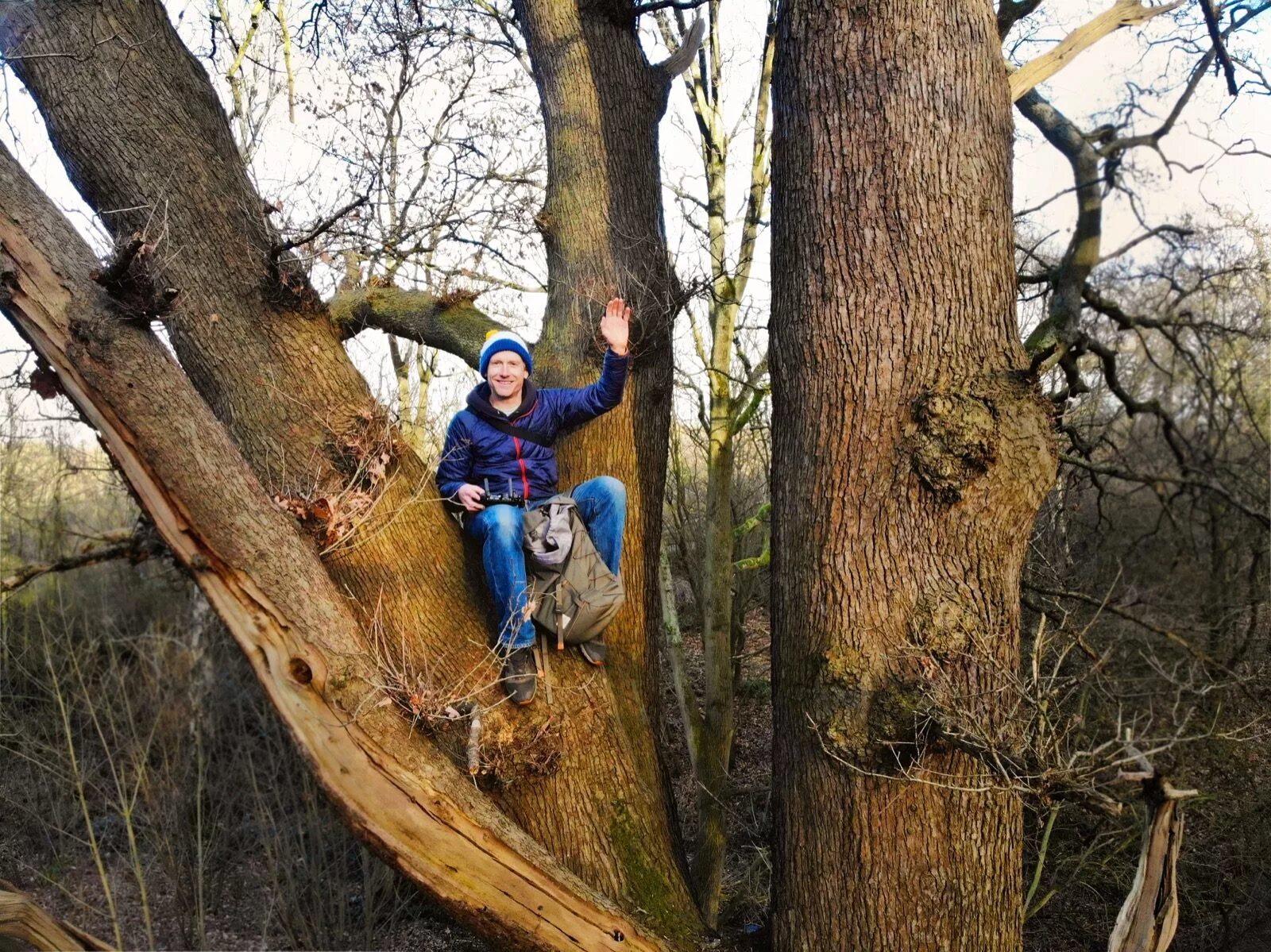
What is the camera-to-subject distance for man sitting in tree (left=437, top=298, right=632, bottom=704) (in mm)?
3637

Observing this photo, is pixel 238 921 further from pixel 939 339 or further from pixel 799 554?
pixel 939 339

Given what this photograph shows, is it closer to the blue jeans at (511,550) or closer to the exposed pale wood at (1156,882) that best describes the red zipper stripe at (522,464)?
the blue jeans at (511,550)

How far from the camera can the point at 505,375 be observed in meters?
3.82

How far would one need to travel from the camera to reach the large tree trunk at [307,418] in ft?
11.1

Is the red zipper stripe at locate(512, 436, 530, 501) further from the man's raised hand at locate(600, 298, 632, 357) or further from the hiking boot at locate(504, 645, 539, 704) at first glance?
the hiking boot at locate(504, 645, 539, 704)

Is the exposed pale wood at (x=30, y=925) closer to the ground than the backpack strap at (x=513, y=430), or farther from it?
closer to the ground

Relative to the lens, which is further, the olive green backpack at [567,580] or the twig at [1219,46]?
the twig at [1219,46]

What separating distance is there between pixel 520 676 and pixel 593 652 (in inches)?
15.1

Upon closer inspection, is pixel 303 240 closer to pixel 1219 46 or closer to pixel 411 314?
pixel 411 314

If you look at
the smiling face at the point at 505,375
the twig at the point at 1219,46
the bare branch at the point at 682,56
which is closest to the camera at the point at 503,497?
the smiling face at the point at 505,375

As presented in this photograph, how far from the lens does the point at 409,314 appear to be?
4.73 metres

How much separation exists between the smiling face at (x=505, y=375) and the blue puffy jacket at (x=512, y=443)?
0.18 ft

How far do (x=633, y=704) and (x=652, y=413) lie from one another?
1.43 m

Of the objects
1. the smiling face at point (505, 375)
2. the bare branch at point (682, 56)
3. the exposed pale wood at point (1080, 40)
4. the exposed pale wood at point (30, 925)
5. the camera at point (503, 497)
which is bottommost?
the exposed pale wood at point (30, 925)
